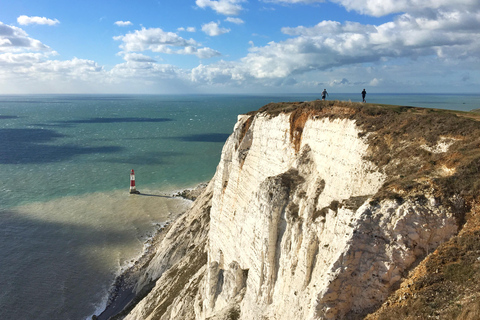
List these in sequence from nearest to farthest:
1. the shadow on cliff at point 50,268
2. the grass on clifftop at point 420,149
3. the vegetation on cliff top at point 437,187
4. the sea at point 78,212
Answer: the vegetation on cliff top at point 437,187 < the grass on clifftop at point 420,149 < the shadow on cliff at point 50,268 < the sea at point 78,212

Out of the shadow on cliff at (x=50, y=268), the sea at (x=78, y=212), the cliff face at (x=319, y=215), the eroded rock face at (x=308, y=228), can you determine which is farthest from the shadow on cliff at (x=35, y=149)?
the eroded rock face at (x=308, y=228)

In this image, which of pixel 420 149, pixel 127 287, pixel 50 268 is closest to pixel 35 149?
pixel 50 268

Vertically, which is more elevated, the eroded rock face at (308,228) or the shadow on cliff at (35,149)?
the eroded rock face at (308,228)

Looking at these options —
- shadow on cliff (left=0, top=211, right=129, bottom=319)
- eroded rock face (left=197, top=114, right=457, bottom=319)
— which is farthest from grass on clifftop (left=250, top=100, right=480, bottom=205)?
shadow on cliff (left=0, top=211, right=129, bottom=319)

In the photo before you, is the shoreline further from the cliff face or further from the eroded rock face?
the eroded rock face

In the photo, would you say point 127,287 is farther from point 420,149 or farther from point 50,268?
point 420,149

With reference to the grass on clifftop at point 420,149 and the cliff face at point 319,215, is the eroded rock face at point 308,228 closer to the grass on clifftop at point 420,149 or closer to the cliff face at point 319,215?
the cliff face at point 319,215

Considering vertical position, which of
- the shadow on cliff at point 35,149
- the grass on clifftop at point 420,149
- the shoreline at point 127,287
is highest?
the grass on clifftop at point 420,149
